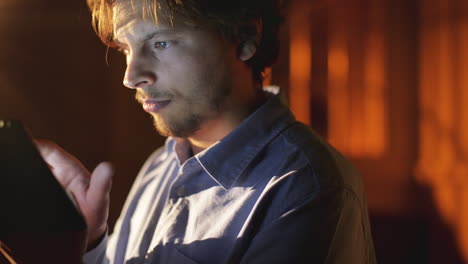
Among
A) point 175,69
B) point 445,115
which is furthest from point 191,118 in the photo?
point 445,115

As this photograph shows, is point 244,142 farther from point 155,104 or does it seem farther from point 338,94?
point 338,94

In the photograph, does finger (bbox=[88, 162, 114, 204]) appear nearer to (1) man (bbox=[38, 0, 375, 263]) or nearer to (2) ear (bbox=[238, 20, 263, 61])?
(1) man (bbox=[38, 0, 375, 263])

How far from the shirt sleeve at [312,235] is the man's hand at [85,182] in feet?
1.23

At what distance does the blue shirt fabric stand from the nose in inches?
10.6

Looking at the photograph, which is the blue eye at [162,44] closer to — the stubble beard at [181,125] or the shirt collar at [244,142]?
the stubble beard at [181,125]

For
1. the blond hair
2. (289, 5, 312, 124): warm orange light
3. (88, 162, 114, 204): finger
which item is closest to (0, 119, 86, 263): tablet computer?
(88, 162, 114, 204): finger

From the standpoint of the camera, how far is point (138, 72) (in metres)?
1.12

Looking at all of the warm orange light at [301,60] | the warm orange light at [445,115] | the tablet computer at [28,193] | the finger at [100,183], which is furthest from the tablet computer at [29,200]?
the warm orange light at [301,60]

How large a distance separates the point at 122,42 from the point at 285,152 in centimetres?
55

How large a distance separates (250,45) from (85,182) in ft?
2.06

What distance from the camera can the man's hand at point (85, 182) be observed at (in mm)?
980

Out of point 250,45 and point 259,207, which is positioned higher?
point 250,45

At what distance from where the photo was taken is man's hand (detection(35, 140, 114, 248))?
98 centimetres

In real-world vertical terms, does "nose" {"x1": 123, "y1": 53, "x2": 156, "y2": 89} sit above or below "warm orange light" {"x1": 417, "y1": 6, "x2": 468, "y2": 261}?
above
